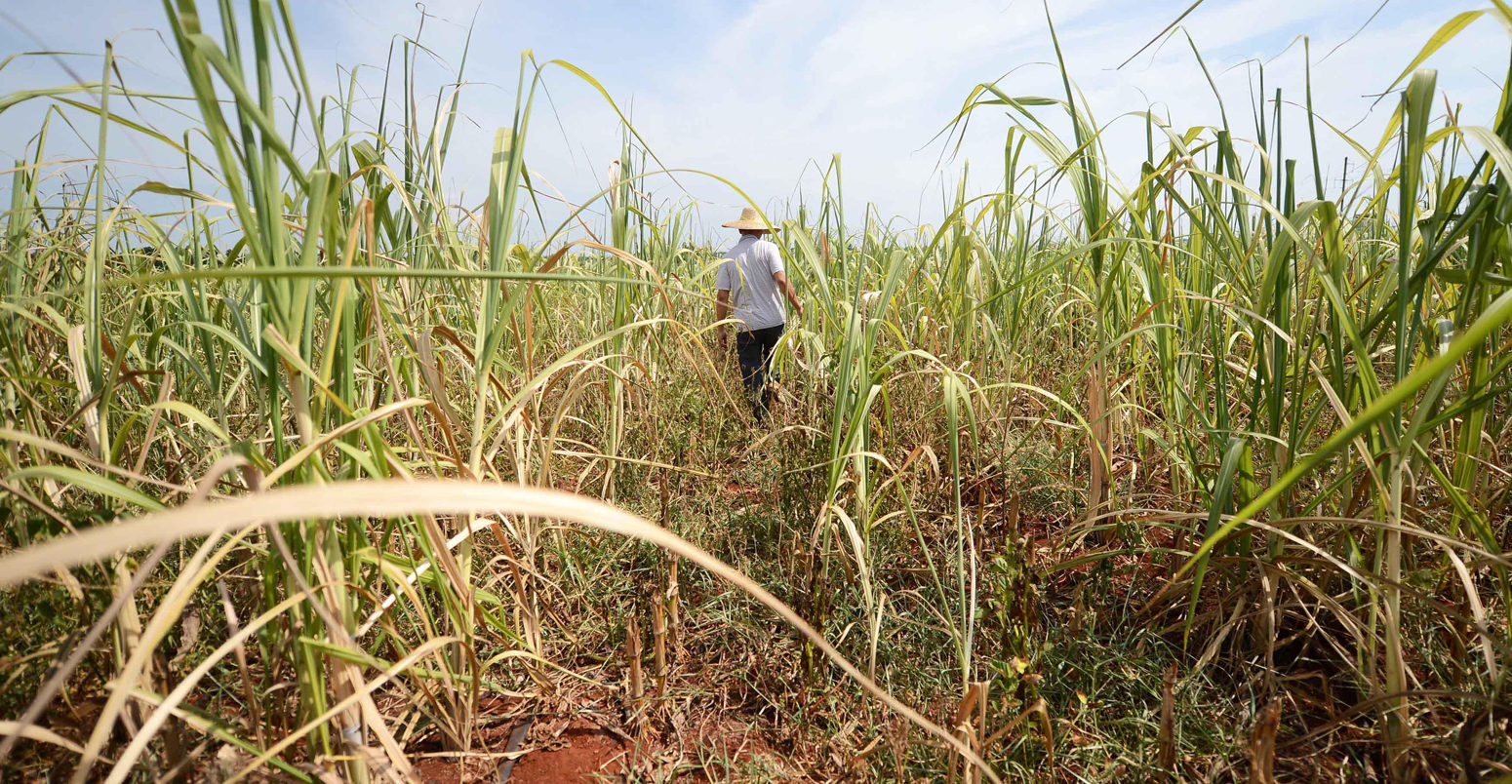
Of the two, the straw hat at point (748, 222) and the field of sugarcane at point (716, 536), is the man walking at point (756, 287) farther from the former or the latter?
the field of sugarcane at point (716, 536)

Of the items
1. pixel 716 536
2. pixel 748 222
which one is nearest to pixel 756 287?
pixel 748 222

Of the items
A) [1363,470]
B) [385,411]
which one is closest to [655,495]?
[385,411]

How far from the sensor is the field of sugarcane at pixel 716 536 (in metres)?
0.74

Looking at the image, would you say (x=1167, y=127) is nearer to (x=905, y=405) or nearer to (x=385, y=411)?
(x=905, y=405)

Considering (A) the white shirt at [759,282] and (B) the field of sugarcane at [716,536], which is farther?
(A) the white shirt at [759,282]

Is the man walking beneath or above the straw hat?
beneath

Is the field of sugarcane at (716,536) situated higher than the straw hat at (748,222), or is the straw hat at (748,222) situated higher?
the straw hat at (748,222)

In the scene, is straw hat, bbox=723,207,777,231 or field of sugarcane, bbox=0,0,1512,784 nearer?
field of sugarcane, bbox=0,0,1512,784

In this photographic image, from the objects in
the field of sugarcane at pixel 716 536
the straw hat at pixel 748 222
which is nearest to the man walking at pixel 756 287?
the straw hat at pixel 748 222

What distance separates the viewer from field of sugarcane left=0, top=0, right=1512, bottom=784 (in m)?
A: 0.74

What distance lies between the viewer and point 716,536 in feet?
5.47

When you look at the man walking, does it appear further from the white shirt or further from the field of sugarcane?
the field of sugarcane

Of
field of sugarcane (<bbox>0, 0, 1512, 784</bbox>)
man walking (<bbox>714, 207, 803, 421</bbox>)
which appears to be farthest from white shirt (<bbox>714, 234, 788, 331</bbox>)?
field of sugarcane (<bbox>0, 0, 1512, 784</bbox>)

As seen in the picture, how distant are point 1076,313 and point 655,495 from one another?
1860 mm
